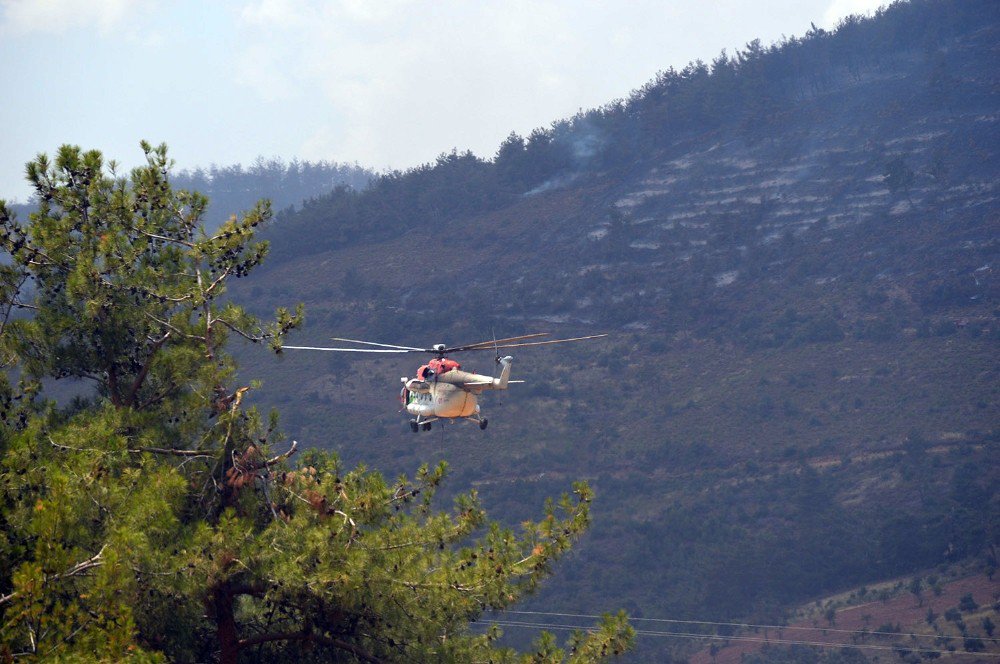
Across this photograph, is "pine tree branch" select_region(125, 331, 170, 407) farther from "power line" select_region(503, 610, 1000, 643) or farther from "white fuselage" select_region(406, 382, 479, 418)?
"power line" select_region(503, 610, 1000, 643)

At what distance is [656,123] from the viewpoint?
105 metres

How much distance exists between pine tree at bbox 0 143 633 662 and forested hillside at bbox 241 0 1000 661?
34.9m

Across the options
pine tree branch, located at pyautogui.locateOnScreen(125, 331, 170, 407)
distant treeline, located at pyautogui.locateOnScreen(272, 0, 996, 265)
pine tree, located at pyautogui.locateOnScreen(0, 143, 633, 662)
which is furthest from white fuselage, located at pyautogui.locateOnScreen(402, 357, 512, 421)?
distant treeline, located at pyautogui.locateOnScreen(272, 0, 996, 265)

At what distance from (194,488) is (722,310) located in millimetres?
69905

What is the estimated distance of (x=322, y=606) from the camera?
1379 cm

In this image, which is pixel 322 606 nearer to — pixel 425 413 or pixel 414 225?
pixel 425 413

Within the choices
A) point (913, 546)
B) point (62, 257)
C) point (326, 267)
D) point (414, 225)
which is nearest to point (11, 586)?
point (62, 257)

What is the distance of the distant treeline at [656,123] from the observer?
332ft

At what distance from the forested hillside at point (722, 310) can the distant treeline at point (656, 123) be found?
1.00 feet

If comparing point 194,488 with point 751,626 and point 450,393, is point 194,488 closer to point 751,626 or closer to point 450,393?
point 450,393

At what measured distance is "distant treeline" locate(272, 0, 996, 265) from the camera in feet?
332

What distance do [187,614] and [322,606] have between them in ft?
5.72

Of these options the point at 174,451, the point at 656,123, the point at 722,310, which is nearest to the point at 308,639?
the point at 174,451

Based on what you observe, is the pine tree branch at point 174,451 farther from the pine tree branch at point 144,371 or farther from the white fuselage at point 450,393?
the white fuselage at point 450,393
